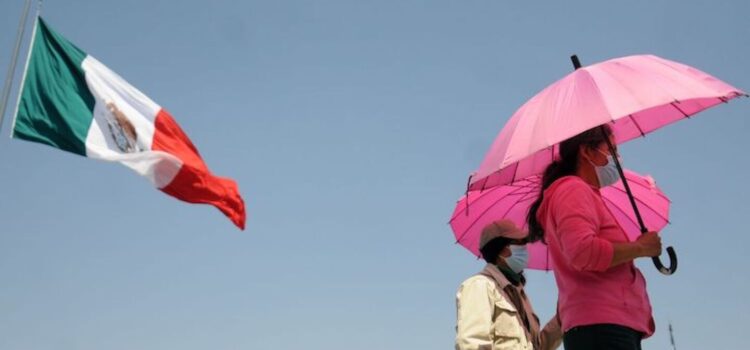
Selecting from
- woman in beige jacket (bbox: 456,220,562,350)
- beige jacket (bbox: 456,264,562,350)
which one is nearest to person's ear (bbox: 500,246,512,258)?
woman in beige jacket (bbox: 456,220,562,350)

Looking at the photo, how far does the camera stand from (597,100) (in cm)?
423

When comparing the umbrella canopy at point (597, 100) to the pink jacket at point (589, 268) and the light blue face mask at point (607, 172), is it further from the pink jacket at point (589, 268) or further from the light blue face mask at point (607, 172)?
the pink jacket at point (589, 268)

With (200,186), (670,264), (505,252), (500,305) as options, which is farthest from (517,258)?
(200,186)

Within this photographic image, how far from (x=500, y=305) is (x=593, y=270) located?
1.49 meters

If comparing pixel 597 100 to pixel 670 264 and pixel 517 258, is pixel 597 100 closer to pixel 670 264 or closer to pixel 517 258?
pixel 670 264

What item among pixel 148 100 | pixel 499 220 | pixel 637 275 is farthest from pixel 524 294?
pixel 148 100

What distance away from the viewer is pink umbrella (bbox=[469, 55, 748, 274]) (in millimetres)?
4113

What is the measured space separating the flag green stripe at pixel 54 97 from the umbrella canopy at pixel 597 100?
9.89 ft

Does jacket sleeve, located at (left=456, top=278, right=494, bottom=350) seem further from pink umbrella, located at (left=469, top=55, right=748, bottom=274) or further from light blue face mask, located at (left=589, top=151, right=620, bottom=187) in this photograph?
light blue face mask, located at (left=589, top=151, right=620, bottom=187)

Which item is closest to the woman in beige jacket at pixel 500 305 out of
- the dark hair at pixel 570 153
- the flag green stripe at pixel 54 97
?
the dark hair at pixel 570 153

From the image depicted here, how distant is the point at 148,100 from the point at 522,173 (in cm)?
297

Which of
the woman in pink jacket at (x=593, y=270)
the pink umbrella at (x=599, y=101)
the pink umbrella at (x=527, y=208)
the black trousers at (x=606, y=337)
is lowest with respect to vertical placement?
the black trousers at (x=606, y=337)

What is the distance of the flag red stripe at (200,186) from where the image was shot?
5.50 meters

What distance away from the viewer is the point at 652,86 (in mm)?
4312
